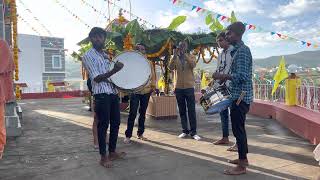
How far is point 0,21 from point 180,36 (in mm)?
5223

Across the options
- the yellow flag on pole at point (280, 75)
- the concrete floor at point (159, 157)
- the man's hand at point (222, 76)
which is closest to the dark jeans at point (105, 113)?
the concrete floor at point (159, 157)

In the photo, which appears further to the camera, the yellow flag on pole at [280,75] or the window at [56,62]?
the window at [56,62]

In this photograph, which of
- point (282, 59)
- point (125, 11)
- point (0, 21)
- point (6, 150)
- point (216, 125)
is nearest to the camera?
point (6, 150)

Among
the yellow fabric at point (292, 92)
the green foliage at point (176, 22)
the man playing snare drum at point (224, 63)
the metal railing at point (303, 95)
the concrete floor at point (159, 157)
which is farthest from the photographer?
the green foliage at point (176, 22)

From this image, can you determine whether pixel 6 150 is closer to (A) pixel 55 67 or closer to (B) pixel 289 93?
(B) pixel 289 93

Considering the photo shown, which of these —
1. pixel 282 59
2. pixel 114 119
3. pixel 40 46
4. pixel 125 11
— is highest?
pixel 40 46

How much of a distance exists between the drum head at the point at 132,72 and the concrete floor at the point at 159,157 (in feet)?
3.53

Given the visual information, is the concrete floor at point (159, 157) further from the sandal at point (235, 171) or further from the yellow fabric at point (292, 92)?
the yellow fabric at point (292, 92)

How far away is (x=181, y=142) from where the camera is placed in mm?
6430

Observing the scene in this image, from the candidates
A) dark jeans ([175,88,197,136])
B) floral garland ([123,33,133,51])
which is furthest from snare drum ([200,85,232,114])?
floral garland ([123,33,133,51])

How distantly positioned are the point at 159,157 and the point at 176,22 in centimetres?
674

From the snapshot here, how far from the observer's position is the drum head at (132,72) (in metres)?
5.20

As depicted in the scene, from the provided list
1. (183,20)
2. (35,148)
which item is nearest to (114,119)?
(35,148)

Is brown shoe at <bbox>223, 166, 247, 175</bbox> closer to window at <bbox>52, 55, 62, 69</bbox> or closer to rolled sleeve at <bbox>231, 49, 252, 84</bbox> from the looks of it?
rolled sleeve at <bbox>231, 49, 252, 84</bbox>
